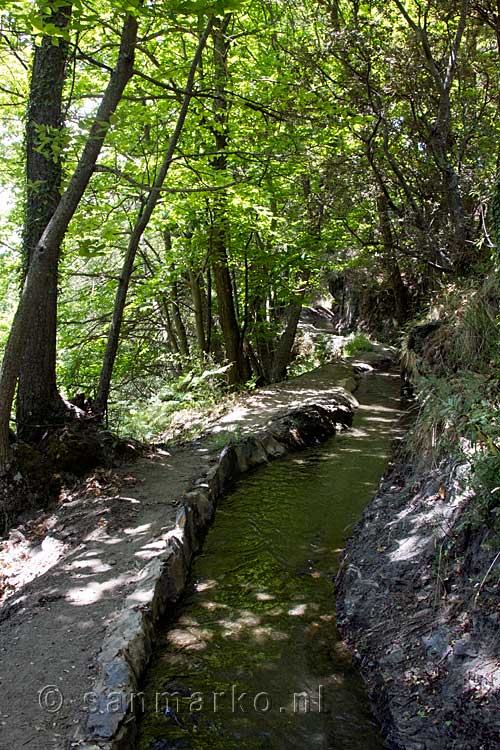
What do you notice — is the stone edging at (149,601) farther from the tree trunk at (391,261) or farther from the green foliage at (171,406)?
the tree trunk at (391,261)

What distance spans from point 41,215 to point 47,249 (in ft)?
2.97

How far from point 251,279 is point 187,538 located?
926cm

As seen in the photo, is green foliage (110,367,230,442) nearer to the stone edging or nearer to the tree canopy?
the tree canopy

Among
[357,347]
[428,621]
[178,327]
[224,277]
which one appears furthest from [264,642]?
[357,347]

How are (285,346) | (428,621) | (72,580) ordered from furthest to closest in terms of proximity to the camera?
(285,346), (72,580), (428,621)

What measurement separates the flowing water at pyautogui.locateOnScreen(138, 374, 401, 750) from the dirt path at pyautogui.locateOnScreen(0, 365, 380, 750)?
0.51m

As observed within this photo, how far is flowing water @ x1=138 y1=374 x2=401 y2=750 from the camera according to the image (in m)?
3.27

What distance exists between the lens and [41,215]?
→ 6.78m

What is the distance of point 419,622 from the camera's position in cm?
359

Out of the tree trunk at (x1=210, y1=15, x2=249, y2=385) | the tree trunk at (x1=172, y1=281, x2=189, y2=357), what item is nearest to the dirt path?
the tree trunk at (x1=210, y1=15, x2=249, y2=385)

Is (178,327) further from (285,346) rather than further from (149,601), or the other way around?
(149,601)

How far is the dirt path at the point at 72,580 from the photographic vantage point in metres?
3.10

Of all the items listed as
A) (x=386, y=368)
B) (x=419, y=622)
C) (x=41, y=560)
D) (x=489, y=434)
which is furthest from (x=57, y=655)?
(x=386, y=368)

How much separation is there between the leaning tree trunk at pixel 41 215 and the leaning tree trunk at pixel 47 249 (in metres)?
0.47
